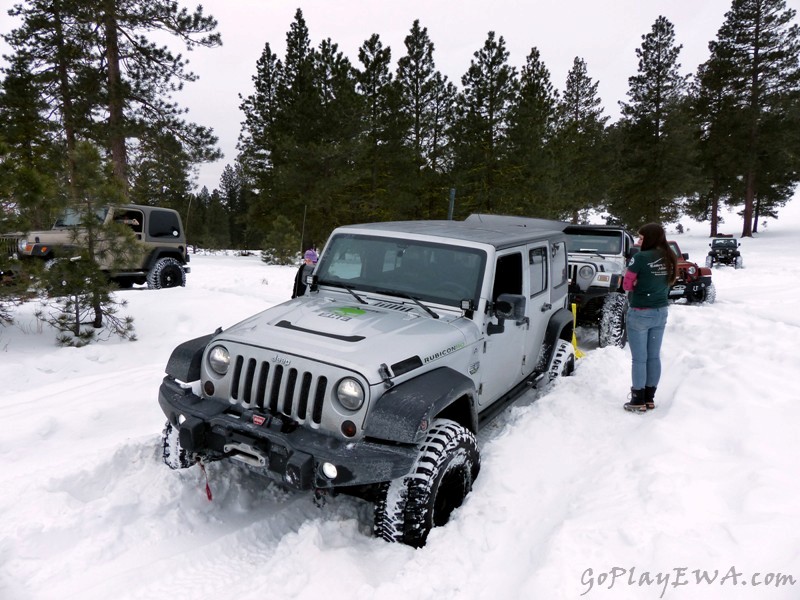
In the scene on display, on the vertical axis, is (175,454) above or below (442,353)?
below

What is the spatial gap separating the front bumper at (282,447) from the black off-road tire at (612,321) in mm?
5724

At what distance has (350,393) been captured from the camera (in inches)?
114

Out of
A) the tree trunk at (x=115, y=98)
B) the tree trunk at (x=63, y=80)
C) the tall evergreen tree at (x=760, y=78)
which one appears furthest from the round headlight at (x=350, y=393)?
the tall evergreen tree at (x=760, y=78)

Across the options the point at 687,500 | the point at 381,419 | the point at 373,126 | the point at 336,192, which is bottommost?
the point at 687,500

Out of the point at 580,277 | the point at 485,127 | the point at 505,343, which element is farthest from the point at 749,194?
the point at 505,343

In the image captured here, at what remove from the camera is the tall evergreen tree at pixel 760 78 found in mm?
32031

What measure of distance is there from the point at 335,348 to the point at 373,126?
25.5m

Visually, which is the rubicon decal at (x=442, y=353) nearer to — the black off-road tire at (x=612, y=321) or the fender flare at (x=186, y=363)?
the fender flare at (x=186, y=363)

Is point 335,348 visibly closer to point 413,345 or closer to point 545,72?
point 413,345

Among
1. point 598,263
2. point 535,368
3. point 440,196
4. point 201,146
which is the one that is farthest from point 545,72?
point 535,368

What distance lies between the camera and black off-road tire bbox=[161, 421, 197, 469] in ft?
11.1

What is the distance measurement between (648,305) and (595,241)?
15.6 feet

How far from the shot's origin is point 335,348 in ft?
10.2

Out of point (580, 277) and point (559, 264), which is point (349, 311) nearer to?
point (559, 264)
